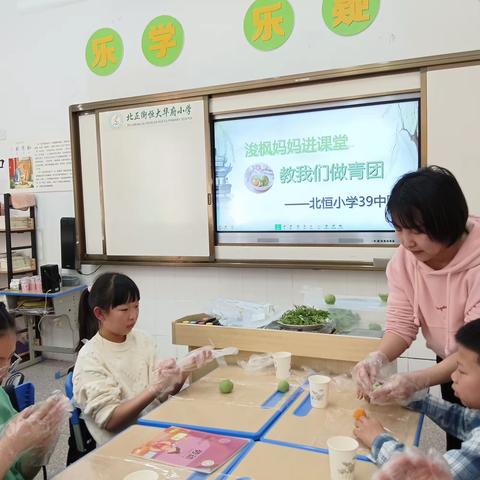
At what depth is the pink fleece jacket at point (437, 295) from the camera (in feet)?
4.77

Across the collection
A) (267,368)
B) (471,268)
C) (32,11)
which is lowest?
(267,368)

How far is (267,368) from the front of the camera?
191cm

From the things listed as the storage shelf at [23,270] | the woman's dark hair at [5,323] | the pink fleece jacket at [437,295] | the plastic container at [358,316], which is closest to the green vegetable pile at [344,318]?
Answer: the plastic container at [358,316]

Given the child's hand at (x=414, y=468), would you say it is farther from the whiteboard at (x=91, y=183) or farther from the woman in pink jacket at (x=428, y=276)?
the whiteboard at (x=91, y=183)

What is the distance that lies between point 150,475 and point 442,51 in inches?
108

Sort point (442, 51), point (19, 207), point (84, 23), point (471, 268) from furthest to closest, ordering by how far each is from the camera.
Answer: point (19, 207) < point (84, 23) < point (442, 51) < point (471, 268)

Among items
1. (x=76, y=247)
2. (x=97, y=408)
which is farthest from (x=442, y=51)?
(x=76, y=247)

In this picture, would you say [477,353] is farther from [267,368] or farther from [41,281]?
[41,281]

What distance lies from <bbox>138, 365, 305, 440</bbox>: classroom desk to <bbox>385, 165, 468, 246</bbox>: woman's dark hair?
2.28 feet

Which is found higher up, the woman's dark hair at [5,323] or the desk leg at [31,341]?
the woman's dark hair at [5,323]

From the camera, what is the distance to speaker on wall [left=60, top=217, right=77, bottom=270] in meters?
3.89

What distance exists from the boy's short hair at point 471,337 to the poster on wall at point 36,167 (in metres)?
3.53

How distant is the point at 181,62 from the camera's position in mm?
3471

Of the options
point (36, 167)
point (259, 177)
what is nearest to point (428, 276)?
point (259, 177)
